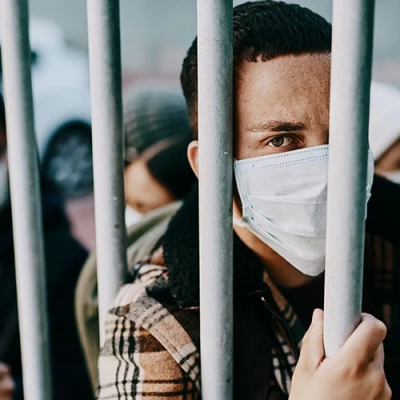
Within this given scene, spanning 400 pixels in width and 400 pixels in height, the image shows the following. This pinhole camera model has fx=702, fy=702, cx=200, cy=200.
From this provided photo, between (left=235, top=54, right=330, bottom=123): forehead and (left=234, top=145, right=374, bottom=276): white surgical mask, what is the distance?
9 cm

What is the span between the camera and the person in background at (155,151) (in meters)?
2.84

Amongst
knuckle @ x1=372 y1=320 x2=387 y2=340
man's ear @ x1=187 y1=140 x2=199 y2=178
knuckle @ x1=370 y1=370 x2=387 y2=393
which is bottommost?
knuckle @ x1=370 y1=370 x2=387 y2=393

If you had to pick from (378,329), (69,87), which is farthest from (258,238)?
(69,87)

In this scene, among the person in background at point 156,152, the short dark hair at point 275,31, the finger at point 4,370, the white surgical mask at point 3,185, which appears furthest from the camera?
the person in background at point 156,152

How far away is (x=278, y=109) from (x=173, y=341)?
504mm

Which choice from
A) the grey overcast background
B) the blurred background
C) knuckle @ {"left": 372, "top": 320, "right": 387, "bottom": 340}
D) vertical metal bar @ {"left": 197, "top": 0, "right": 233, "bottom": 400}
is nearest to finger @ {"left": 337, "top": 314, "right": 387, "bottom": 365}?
knuckle @ {"left": 372, "top": 320, "right": 387, "bottom": 340}

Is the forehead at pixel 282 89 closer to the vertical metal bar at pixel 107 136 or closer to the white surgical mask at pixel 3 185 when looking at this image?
the vertical metal bar at pixel 107 136

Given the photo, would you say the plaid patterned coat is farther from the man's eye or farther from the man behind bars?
the man's eye

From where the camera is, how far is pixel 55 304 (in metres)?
2.64

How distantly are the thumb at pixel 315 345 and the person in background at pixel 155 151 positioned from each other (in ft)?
5.38

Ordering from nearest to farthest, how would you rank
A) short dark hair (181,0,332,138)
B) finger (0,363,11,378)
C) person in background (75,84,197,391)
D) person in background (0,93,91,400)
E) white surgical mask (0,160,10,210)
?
short dark hair (181,0,332,138) < finger (0,363,11,378) < person in background (0,93,91,400) < white surgical mask (0,160,10,210) < person in background (75,84,197,391)

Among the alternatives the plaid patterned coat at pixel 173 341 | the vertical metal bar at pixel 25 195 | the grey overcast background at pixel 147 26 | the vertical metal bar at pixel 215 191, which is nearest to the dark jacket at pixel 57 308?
the vertical metal bar at pixel 25 195

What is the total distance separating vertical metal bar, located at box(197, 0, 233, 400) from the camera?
112cm

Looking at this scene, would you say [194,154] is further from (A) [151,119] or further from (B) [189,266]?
(A) [151,119]
